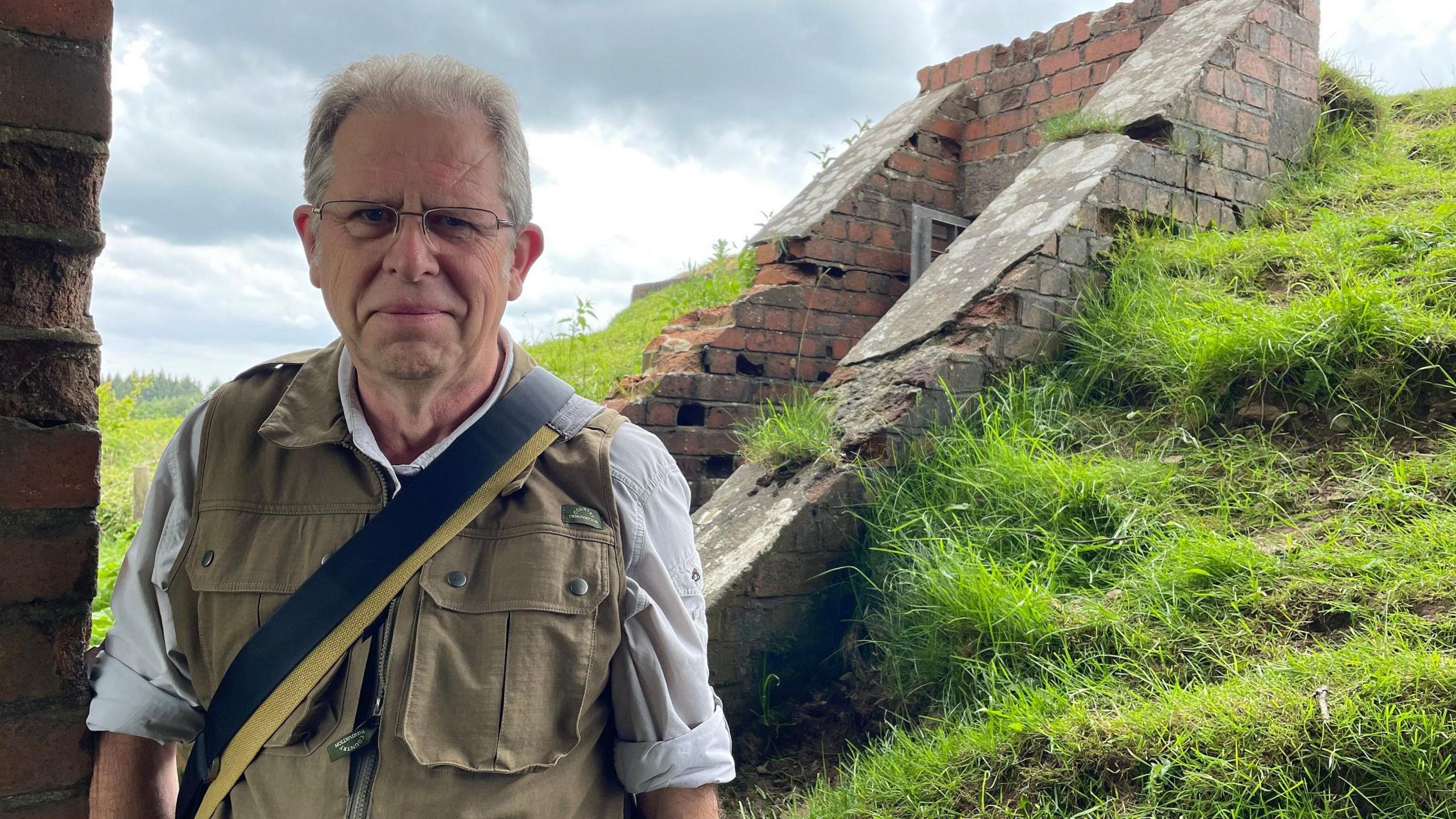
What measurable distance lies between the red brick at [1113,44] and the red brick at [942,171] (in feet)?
3.38

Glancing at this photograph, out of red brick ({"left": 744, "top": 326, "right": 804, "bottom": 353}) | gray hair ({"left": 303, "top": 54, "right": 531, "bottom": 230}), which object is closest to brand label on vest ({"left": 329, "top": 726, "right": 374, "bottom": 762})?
gray hair ({"left": 303, "top": 54, "right": 531, "bottom": 230})

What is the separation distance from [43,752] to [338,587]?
1.34 ft

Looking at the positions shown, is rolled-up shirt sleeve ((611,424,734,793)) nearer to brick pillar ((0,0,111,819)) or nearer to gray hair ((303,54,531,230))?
gray hair ((303,54,531,230))

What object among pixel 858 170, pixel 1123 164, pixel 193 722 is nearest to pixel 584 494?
pixel 193 722

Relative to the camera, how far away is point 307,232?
65.7 inches

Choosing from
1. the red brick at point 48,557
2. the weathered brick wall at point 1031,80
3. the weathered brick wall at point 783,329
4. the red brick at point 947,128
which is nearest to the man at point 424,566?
the red brick at point 48,557

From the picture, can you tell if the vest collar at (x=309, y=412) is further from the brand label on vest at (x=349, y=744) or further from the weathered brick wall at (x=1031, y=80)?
the weathered brick wall at (x=1031, y=80)

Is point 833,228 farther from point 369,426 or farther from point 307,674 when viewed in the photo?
point 307,674

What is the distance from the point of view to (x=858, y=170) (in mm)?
6250

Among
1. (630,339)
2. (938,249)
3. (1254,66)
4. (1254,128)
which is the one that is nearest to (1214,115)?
(1254,128)

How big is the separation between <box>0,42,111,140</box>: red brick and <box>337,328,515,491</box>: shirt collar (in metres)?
0.48

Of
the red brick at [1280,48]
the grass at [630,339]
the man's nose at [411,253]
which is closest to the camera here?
the man's nose at [411,253]

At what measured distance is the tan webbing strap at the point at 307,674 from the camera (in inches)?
56.2

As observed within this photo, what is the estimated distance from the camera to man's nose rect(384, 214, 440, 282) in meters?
1.53
